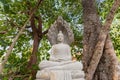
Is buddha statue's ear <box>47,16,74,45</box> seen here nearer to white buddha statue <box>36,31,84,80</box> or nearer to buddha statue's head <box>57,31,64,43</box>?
buddha statue's head <box>57,31,64,43</box>

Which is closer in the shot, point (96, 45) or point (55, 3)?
point (96, 45)

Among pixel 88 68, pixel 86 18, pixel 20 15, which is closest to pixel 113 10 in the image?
pixel 86 18

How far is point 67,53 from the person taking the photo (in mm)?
3629

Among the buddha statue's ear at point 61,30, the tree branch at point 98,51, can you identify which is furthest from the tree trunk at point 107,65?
the buddha statue's ear at point 61,30

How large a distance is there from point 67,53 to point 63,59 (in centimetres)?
12

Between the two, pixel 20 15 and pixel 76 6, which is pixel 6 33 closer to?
pixel 20 15

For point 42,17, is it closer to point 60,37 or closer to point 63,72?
point 60,37

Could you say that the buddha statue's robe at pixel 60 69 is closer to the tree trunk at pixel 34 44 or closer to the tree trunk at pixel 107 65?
the tree trunk at pixel 107 65

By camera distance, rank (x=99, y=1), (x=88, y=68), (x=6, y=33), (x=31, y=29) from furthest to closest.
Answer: (x=99, y=1) → (x=31, y=29) → (x=6, y=33) → (x=88, y=68)

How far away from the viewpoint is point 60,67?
11.2ft

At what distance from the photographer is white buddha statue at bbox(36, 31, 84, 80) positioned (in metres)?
3.33

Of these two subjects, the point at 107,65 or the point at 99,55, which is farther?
the point at 107,65

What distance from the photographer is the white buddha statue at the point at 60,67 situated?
131 inches

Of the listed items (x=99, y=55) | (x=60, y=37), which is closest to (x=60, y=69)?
(x=60, y=37)
